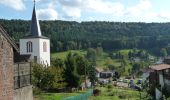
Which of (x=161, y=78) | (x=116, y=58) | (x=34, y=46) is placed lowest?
(x=161, y=78)

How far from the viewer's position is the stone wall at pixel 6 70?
2066 centimetres

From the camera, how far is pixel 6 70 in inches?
832

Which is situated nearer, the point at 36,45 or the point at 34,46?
the point at 36,45

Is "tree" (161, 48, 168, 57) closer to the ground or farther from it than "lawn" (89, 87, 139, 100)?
farther from it

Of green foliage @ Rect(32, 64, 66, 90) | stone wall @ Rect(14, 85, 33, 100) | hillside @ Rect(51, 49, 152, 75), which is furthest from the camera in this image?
hillside @ Rect(51, 49, 152, 75)

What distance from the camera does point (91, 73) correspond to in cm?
9131

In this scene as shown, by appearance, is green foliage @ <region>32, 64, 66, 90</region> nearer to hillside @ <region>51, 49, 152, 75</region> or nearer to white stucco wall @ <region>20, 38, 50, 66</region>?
white stucco wall @ <region>20, 38, 50, 66</region>

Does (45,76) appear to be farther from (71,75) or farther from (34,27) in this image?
(34,27)

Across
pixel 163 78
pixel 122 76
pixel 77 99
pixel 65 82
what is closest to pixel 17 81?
pixel 77 99

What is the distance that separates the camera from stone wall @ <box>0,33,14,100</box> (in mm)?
20656

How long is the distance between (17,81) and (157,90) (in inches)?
1139

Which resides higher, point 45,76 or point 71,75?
point 45,76

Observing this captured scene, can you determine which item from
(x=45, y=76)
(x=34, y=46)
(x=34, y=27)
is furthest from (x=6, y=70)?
(x=34, y=46)

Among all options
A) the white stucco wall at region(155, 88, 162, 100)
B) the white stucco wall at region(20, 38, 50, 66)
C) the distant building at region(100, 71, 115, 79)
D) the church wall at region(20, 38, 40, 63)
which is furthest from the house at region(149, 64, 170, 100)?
the distant building at region(100, 71, 115, 79)
